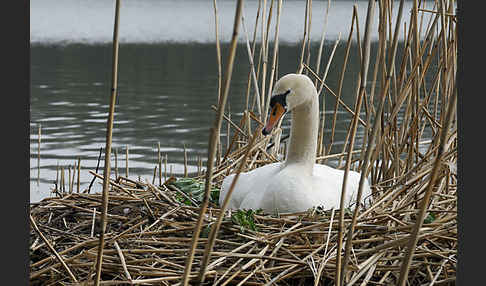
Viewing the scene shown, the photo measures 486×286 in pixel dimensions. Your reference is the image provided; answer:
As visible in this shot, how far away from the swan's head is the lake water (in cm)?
105

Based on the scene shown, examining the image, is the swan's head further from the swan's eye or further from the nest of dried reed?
the nest of dried reed

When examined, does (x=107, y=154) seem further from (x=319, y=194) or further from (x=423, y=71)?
(x=423, y=71)

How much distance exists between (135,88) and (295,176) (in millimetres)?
13078

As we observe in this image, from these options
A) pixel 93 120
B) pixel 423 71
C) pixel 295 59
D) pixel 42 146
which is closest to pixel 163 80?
pixel 295 59

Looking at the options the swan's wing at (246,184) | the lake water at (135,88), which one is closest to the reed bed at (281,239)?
the swan's wing at (246,184)

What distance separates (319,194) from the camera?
10.5 feet

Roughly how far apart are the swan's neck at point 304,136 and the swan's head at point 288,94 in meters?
0.09

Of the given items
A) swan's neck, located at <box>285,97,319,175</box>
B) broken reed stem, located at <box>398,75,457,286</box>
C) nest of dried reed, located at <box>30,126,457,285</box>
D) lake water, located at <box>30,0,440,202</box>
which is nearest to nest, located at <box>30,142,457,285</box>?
nest of dried reed, located at <box>30,126,457,285</box>

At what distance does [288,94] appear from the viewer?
342 centimetres

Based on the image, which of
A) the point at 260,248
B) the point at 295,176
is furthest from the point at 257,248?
the point at 295,176

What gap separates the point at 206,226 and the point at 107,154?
3.45 feet

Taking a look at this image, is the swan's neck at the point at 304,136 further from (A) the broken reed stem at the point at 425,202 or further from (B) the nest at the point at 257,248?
(A) the broken reed stem at the point at 425,202

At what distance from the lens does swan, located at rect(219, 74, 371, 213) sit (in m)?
3.17

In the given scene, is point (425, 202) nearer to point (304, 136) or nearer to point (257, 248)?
point (257, 248)
